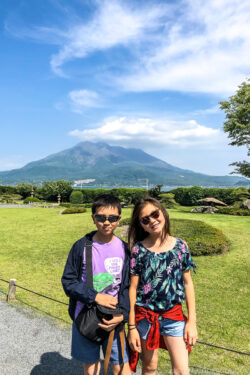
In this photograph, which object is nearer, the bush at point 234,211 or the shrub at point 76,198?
the bush at point 234,211

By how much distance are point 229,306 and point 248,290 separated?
3.86 feet

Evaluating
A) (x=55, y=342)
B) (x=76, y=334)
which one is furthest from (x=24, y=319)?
(x=76, y=334)

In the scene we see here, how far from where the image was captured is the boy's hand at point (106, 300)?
236cm

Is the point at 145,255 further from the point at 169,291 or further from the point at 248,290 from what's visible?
the point at 248,290

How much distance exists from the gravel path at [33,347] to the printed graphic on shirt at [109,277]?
2.01m

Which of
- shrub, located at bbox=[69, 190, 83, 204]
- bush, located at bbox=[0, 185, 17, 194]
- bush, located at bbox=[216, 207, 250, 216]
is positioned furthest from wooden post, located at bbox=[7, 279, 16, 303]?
bush, located at bbox=[0, 185, 17, 194]

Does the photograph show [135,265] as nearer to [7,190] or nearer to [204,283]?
[204,283]

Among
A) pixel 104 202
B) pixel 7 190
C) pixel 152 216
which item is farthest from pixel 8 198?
pixel 152 216

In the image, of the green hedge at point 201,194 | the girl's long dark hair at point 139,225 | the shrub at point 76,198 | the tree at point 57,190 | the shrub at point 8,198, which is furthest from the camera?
the tree at point 57,190

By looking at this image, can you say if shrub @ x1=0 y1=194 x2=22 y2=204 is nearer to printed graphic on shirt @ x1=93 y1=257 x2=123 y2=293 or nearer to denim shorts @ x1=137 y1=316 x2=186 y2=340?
Answer: printed graphic on shirt @ x1=93 y1=257 x2=123 y2=293

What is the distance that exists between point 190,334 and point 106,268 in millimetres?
978

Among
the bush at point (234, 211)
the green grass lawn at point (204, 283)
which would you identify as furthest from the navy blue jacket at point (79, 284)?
the bush at point (234, 211)

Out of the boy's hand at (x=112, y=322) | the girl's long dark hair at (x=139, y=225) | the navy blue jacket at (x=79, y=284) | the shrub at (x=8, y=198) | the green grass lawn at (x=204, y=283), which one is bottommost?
the shrub at (x=8, y=198)

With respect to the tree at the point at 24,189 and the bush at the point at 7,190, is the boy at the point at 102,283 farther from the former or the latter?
the bush at the point at 7,190
